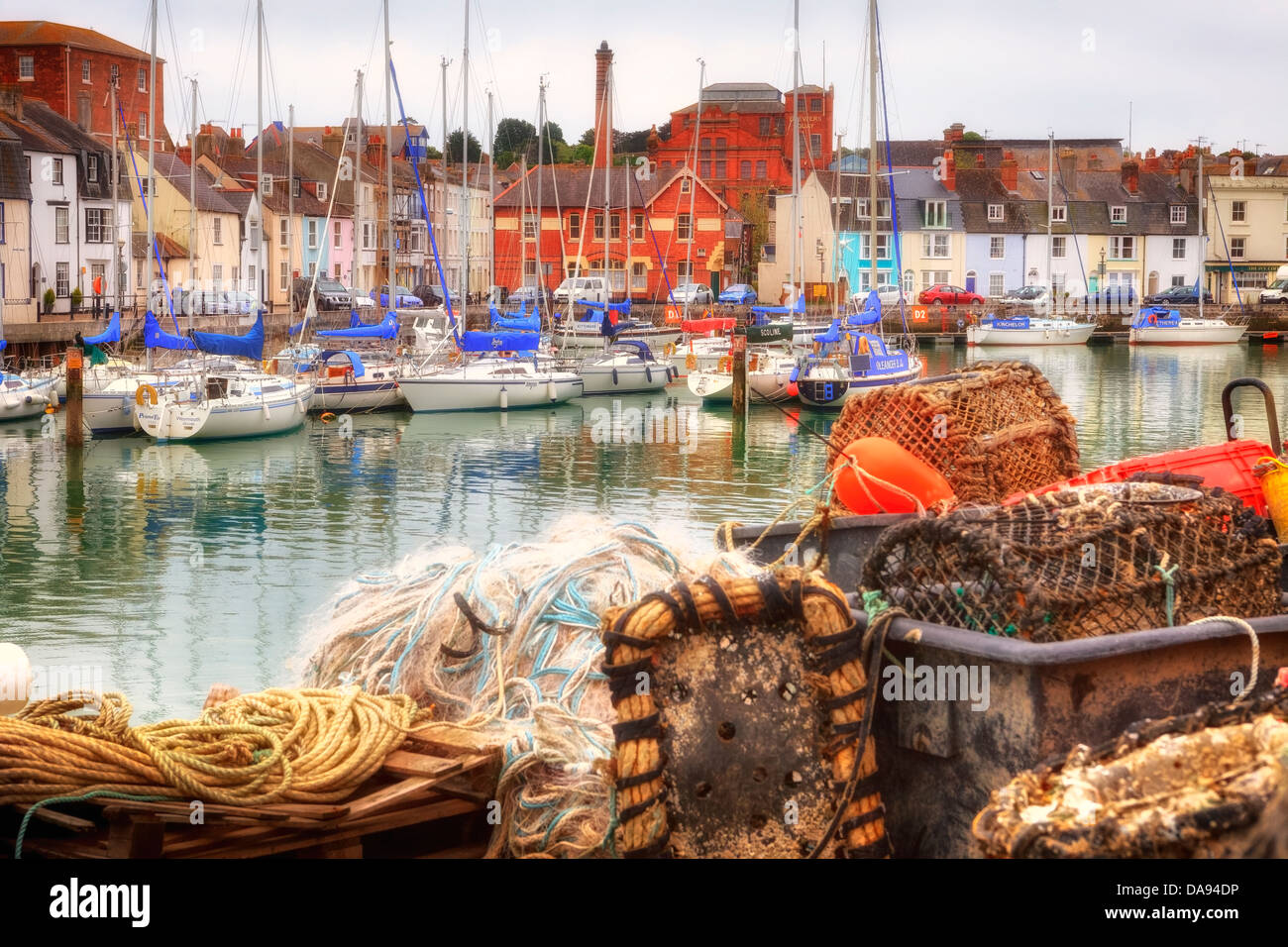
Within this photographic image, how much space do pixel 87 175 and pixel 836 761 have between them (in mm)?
57839

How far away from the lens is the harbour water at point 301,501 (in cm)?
1357

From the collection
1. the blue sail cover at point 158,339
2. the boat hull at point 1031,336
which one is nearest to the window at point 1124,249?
the boat hull at point 1031,336

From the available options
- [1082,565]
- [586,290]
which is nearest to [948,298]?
[586,290]

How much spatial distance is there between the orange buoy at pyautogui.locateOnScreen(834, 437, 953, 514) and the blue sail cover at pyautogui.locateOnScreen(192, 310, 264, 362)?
28.8 m

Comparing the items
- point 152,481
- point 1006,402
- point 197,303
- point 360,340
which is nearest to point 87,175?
point 197,303

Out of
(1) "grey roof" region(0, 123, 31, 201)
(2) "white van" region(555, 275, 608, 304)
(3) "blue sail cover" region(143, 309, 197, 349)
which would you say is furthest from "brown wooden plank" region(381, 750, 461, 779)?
(2) "white van" region(555, 275, 608, 304)

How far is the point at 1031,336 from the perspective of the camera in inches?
2514

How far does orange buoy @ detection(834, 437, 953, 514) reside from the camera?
252 inches

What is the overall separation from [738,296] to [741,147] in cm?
2361

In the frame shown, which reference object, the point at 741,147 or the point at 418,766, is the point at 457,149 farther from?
the point at 418,766

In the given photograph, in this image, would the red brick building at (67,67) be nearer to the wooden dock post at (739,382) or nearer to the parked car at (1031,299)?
the parked car at (1031,299)

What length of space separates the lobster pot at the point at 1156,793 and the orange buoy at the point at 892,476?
Result: 3.18m

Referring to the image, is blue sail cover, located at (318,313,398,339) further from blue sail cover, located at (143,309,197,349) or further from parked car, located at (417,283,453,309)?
parked car, located at (417,283,453,309)
